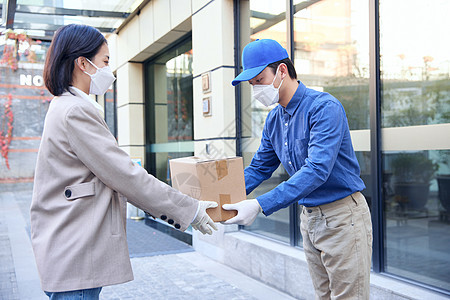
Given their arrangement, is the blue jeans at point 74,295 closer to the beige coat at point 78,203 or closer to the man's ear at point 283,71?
the beige coat at point 78,203

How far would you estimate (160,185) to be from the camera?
6.86 feet

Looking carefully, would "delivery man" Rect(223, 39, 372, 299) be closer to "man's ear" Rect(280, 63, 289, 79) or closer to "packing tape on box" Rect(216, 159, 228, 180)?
"man's ear" Rect(280, 63, 289, 79)

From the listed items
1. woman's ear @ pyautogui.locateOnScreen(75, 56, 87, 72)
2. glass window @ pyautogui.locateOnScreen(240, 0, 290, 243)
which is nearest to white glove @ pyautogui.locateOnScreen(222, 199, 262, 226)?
woman's ear @ pyautogui.locateOnScreen(75, 56, 87, 72)

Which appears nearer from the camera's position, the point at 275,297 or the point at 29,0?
the point at 275,297

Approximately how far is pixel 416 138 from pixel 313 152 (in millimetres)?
1605

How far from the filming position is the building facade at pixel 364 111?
350 centimetres

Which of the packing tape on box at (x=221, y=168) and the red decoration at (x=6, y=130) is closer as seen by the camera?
the packing tape on box at (x=221, y=168)

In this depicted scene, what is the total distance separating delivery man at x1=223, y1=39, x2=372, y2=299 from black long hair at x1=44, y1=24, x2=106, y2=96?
907 millimetres

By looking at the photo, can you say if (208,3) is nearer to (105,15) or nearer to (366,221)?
(105,15)

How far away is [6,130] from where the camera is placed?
18.3 meters

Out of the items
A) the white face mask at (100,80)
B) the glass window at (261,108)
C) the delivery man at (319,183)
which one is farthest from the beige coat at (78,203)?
the glass window at (261,108)

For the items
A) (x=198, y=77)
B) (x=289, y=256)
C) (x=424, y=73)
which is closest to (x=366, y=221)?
(x=424, y=73)

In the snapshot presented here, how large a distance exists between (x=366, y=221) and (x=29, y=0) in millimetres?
7618

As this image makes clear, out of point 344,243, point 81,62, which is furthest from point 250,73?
point 344,243
